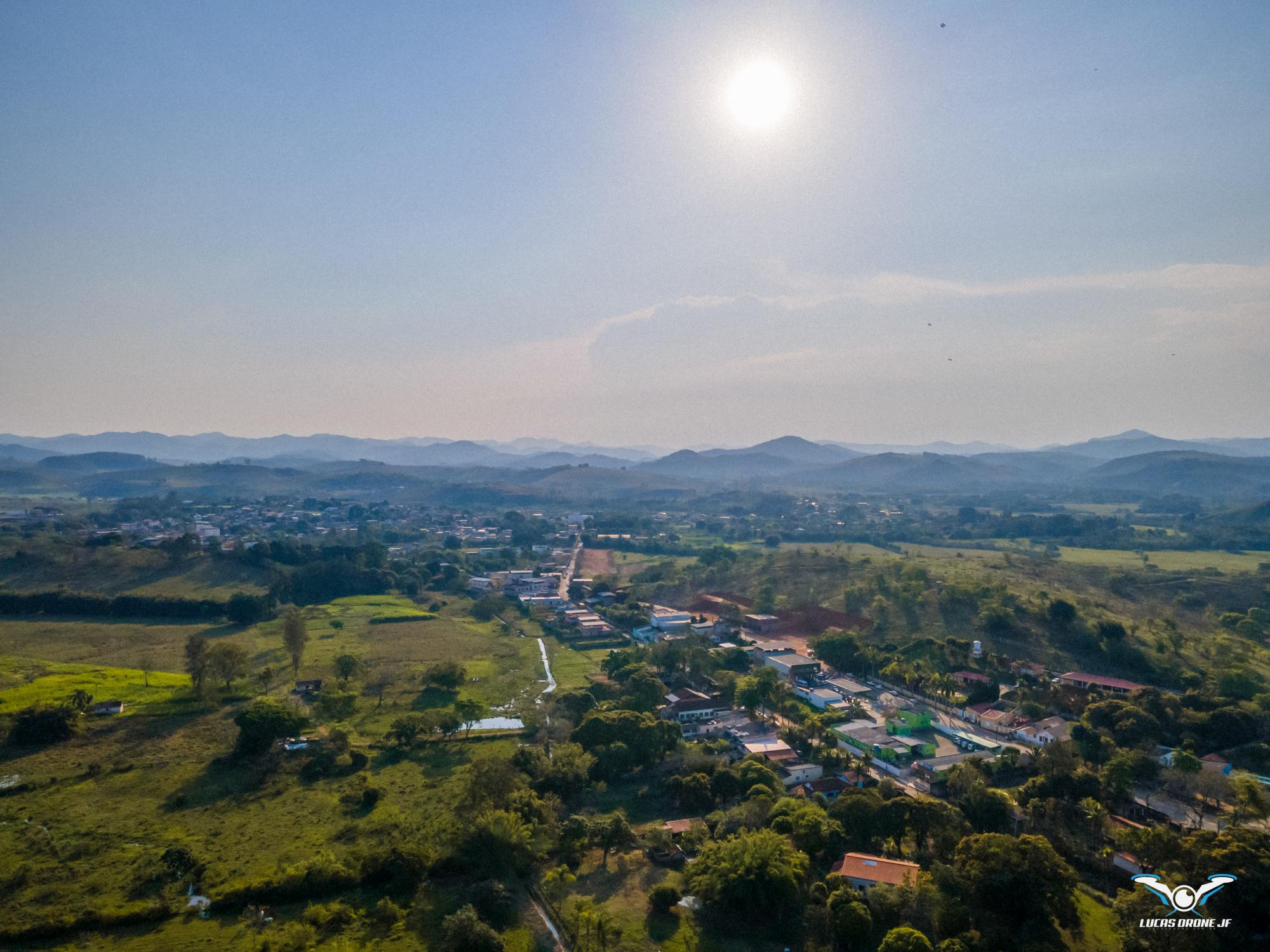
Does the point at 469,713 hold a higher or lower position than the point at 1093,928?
higher

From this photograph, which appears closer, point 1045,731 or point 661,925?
point 661,925

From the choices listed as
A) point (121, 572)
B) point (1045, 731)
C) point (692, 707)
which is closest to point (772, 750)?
point (692, 707)

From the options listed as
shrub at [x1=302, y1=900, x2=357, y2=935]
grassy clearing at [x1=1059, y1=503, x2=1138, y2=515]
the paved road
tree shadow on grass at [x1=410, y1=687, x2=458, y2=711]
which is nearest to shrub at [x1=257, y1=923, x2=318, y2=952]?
shrub at [x1=302, y1=900, x2=357, y2=935]

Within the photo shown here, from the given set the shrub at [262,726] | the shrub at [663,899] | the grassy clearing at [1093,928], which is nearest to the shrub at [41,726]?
the shrub at [262,726]

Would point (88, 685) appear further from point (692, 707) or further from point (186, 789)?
point (692, 707)

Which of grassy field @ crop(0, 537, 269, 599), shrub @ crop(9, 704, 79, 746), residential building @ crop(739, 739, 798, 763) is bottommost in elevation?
residential building @ crop(739, 739, 798, 763)

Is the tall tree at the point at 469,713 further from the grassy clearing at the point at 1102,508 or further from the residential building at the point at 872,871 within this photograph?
the grassy clearing at the point at 1102,508

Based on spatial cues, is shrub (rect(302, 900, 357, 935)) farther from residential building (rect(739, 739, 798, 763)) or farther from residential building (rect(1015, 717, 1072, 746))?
residential building (rect(1015, 717, 1072, 746))

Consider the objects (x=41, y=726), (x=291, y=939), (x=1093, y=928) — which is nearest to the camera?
(x=291, y=939)

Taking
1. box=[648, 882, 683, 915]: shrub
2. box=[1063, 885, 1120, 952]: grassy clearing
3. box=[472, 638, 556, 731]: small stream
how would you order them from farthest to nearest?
1. box=[472, 638, 556, 731]: small stream
2. box=[648, 882, 683, 915]: shrub
3. box=[1063, 885, 1120, 952]: grassy clearing

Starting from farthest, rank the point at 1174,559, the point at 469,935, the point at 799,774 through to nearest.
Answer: the point at 1174,559, the point at 799,774, the point at 469,935

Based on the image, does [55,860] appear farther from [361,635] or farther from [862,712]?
[862,712]
